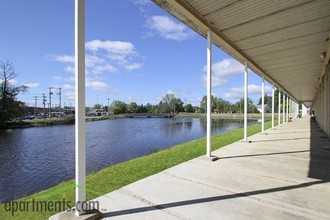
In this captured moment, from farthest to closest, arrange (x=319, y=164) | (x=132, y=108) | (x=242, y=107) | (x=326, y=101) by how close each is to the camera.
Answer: (x=132, y=108)
(x=242, y=107)
(x=326, y=101)
(x=319, y=164)

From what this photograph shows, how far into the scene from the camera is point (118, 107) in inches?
3809

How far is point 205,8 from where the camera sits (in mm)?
4488

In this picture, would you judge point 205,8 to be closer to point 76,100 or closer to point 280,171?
point 76,100

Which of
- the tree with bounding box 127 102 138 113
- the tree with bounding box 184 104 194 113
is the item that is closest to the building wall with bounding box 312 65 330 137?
the tree with bounding box 127 102 138 113

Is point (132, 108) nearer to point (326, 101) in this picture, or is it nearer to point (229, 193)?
point (326, 101)

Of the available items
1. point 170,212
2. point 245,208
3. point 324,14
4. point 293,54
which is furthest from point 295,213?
point 293,54

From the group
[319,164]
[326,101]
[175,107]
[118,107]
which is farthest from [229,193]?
[175,107]

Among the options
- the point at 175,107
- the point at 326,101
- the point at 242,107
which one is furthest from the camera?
the point at 175,107

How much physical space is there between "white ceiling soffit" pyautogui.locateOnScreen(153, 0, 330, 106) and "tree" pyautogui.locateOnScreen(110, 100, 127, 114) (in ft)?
298

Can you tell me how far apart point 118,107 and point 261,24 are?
94009 mm

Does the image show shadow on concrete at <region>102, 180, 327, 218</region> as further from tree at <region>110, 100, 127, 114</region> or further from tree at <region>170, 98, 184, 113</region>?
tree at <region>170, 98, 184, 113</region>

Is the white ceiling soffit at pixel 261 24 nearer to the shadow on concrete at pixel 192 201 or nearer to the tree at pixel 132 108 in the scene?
the shadow on concrete at pixel 192 201

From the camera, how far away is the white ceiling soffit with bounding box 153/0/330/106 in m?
4.28

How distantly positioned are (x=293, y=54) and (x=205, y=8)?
4.64 metres
